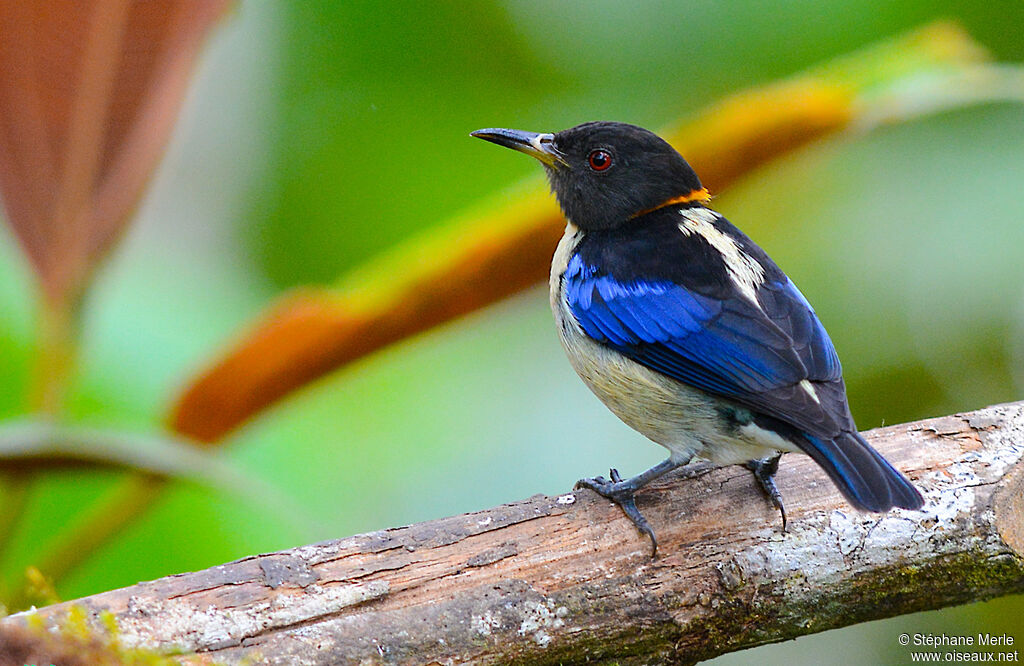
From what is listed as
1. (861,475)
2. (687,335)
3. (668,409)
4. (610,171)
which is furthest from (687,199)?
(861,475)

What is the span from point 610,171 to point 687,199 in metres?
0.29

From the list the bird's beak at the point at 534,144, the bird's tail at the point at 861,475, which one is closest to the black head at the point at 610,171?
the bird's beak at the point at 534,144

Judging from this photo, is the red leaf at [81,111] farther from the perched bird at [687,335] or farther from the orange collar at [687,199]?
the orange collar at [687,199]

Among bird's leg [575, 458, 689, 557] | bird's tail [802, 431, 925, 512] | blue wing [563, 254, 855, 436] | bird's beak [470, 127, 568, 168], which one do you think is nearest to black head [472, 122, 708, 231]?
bird's beak [470, 127, 568, 168]

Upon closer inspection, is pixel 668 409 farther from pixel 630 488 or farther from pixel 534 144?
pixel 534 144

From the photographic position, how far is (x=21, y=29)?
3340mm

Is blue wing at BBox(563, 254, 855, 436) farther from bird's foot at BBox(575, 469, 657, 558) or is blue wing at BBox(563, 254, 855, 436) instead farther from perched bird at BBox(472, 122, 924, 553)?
bird's foot at BBox(575, 469, 657, 558)

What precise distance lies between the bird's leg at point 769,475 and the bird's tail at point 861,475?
20 cm

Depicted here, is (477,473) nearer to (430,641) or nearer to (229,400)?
(229,400)

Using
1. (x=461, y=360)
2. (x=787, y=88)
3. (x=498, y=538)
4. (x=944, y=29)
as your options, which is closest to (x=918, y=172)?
(x=944, y=29)

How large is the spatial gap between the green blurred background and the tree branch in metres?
1.40

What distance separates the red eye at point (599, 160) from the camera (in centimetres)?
376

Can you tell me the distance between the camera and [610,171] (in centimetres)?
374

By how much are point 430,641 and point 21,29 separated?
2337 mm
